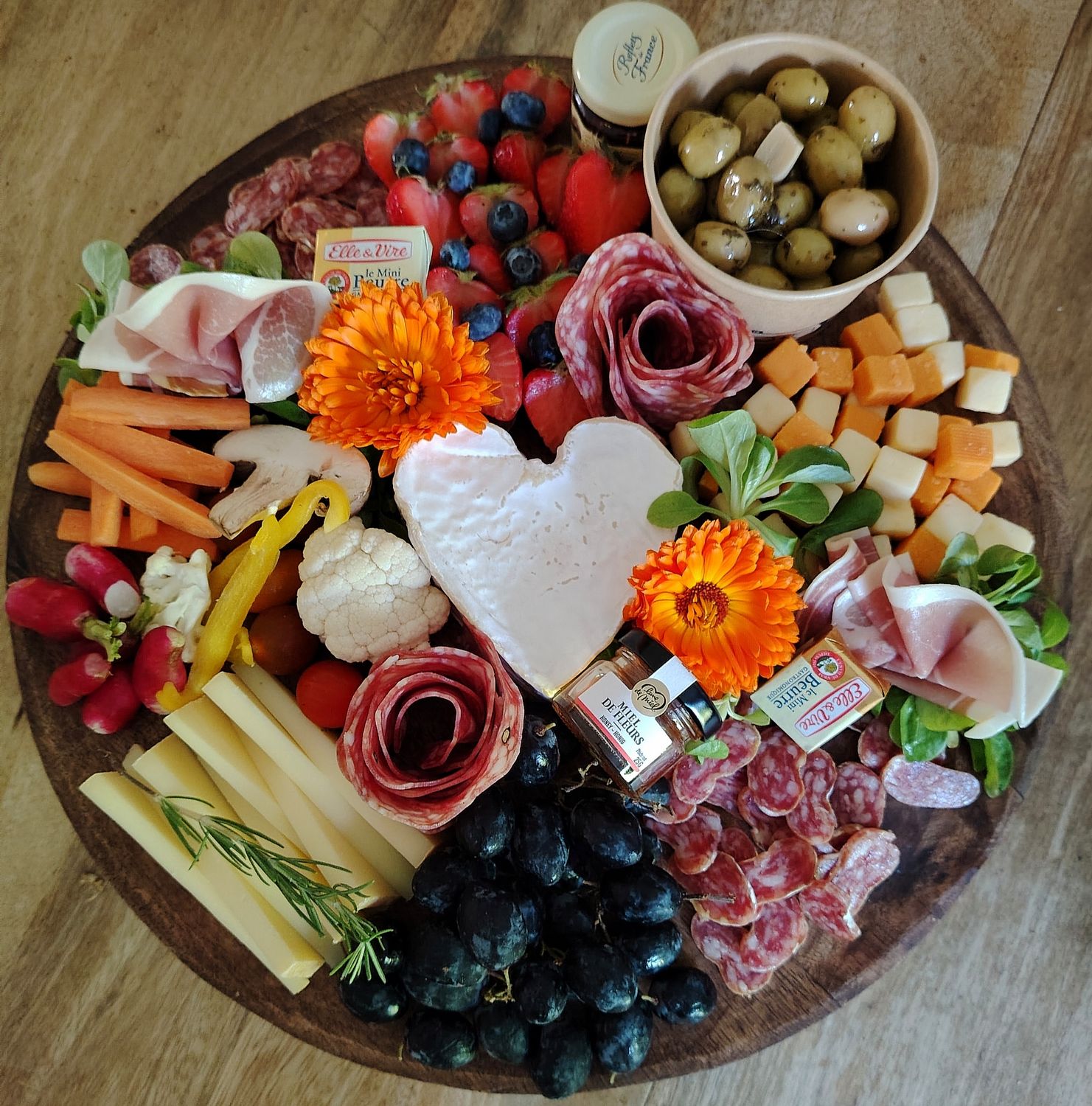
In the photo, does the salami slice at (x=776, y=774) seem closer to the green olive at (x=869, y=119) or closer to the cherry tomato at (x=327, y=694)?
the cherry tomato at (x=327, y=694)

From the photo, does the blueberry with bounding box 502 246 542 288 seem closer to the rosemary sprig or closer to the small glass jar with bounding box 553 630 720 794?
the small glass jar with bounding box 553 630 720 794

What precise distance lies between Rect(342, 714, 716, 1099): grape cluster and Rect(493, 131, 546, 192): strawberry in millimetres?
657

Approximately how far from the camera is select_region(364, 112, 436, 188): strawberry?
→ 958 millimetres

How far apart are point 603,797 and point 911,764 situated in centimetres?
34

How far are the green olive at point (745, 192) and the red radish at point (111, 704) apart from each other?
0.82 metres

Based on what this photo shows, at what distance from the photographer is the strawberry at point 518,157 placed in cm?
95

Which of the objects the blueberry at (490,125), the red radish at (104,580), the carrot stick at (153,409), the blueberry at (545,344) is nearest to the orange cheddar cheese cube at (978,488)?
the blueberry at (545,344)

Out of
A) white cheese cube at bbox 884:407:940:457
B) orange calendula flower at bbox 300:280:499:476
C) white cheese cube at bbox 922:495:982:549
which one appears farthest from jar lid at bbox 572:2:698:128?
white cheese cube at bbox 922:495:982:549

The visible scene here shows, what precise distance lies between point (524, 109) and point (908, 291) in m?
0.50

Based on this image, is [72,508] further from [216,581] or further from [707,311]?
[707,311]

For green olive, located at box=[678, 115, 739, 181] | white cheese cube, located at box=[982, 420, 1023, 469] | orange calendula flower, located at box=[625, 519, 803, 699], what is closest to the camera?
orange calendula flower, located at box=[625, 519, 803, 699]

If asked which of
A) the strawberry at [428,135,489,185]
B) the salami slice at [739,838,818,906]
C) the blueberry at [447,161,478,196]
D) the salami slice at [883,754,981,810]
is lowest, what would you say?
the salami slice at [739,838,818,906]

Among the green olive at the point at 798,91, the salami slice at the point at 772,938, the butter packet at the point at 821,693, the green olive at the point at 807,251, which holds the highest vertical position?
the green olive at the point at 798,91

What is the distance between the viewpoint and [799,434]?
2.87 feet
